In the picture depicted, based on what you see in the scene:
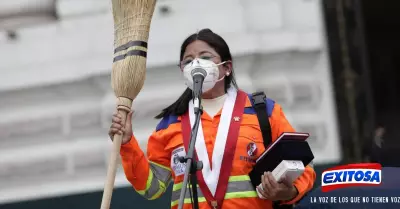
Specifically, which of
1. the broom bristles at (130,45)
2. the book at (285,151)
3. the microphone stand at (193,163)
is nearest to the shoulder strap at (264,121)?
the book at (285,151)

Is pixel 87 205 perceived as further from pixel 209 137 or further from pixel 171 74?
pixel 209 137

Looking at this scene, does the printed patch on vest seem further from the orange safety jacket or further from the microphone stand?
the microphone stand

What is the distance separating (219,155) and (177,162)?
0.16m

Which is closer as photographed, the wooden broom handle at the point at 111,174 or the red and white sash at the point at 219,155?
the wooden broom handle at the point at 111,174

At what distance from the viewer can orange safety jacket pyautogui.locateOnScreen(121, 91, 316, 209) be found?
7.04ft

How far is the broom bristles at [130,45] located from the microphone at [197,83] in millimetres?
181

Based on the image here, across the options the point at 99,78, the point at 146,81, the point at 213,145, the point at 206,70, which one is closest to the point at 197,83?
the point at 206,70

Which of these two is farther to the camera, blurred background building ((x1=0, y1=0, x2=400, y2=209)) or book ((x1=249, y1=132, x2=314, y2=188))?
blurred background building ((x1=0, y1=0, x2=400, y2=209))

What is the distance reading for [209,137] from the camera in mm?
2217

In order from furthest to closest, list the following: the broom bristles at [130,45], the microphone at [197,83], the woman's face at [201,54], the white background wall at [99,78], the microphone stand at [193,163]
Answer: the white background wall at [99,78] < the woman's face at [201,54] < the broom bristles at [130,45] < the microphone at [197,83] < the microphone stand at [193,163]

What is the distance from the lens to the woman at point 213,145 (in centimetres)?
214

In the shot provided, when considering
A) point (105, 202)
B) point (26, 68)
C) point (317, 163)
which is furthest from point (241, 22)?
point (105, 202)

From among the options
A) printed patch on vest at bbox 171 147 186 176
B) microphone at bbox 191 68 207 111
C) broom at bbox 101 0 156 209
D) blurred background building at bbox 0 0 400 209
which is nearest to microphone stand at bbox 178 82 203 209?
microphone at bbox 191 68 207 111

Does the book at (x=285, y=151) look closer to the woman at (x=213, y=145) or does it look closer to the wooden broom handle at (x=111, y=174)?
the woman at (x=213, y=145)
